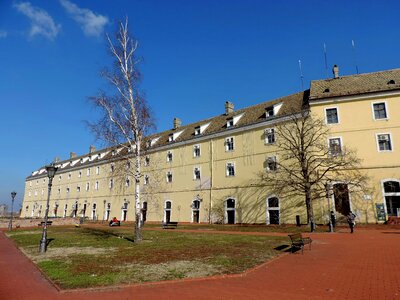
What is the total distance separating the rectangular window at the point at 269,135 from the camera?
1259 inches

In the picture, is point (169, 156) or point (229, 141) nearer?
point (229, 141)

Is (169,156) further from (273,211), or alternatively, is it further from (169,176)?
(273,211)

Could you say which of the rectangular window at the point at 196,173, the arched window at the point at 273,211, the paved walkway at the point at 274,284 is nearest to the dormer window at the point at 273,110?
the arched window at the point at 273,211

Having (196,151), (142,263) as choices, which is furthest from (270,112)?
(142,263)

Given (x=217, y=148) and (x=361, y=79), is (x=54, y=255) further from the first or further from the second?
(x=361, y=79)

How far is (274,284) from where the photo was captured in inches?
319

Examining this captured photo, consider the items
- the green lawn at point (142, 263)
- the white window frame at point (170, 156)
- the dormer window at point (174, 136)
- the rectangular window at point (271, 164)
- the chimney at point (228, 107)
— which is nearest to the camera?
the green lawn at point (142, 263)

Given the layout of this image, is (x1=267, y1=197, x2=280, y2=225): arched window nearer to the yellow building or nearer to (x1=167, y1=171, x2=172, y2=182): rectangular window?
the yellow building

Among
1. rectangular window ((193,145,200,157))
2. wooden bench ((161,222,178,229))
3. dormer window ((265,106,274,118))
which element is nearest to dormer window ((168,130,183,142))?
rectangular window ((193,145,200,157))

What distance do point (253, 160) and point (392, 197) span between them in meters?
13.3

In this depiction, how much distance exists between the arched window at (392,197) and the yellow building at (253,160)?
0.24 ft

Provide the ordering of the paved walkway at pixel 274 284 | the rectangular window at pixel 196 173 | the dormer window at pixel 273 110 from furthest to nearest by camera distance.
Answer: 1. the rectangular window at pixel 196 173
2. the dormer window at pixel 273 110
3. the paved walkway at pixel 274 284

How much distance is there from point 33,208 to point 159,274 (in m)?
77.0

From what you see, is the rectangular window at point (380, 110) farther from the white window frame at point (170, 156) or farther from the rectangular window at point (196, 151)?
the white window frame at point (170, 156)
